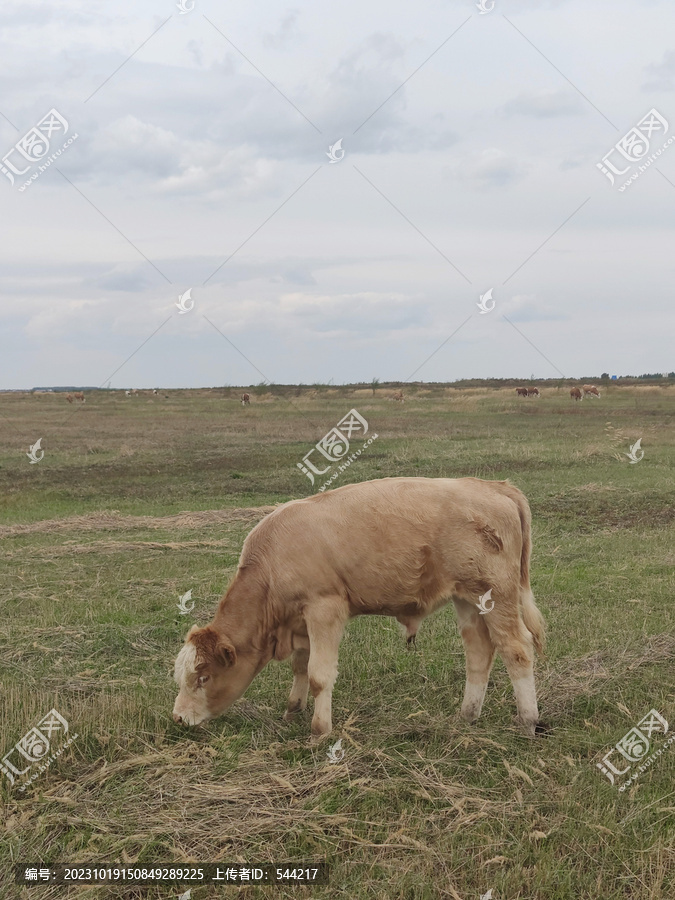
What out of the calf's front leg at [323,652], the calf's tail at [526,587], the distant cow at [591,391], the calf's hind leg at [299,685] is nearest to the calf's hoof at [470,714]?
the calf's tail at [526,587]

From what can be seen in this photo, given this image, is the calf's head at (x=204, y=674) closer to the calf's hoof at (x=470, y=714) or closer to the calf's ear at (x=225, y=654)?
the calf's ear at (x=225, y=654)

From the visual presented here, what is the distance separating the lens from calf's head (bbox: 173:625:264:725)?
6.05 m

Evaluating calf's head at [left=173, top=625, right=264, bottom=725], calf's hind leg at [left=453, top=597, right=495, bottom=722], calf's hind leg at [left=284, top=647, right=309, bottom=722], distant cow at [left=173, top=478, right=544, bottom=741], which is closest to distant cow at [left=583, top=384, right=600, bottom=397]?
calf's hind leg at [left=453, top=597, right=495, bottom=722]

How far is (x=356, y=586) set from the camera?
6.30 metres

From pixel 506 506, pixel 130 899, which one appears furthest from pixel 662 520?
pixel 130 899

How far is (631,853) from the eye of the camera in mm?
4531

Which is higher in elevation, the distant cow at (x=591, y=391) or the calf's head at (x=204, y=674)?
the distant cow at (x=591, y=391)

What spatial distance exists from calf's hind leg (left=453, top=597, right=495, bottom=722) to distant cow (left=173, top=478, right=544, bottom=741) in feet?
0.04

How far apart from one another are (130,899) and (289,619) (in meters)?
2.46

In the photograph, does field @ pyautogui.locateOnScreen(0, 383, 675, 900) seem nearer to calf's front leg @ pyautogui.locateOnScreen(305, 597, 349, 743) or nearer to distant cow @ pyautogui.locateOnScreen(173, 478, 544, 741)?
calf's front leg @ pyautogui.locateOnScreen(305, 597, 349, 743)

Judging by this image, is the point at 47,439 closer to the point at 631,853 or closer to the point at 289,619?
the point at 289,619

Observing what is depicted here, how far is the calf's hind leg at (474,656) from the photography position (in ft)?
21.3

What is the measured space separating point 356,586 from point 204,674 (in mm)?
1350

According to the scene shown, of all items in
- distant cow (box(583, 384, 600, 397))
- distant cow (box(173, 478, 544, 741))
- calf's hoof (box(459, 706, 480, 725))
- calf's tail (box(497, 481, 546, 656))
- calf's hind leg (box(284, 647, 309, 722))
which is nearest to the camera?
distant cow (box(173, 478, 544, 741))
